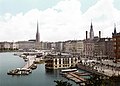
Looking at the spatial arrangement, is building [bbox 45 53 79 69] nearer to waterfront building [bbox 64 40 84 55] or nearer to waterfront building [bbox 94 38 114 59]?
waterfront building [bbox 94 38 114 59]

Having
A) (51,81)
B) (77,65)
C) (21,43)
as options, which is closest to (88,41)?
(77,65)

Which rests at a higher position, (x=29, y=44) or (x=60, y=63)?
(x=29, y=44)

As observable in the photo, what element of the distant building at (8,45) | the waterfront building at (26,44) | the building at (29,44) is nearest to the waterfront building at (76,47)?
the building at (29,44)

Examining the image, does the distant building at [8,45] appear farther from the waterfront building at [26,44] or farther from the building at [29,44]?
the building at [29,44]

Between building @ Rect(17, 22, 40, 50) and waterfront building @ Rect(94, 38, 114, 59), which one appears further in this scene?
building @ Rect(17, 22, 40, 50)

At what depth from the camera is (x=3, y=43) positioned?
149 metres

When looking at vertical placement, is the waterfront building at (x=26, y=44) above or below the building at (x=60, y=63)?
above

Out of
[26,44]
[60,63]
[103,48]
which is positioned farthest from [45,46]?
[60,63]

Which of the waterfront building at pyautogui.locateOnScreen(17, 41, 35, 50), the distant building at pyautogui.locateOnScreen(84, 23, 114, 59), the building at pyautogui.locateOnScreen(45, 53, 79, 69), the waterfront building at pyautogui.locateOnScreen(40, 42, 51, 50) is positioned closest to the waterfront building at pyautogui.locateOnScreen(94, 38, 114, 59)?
the distant building at pyautogui.locateOnScreen(84, 23, 114, 59)

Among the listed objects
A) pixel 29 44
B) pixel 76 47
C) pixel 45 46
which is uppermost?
pixel 29 44

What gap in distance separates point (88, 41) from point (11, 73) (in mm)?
38707

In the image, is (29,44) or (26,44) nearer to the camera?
(29,44)

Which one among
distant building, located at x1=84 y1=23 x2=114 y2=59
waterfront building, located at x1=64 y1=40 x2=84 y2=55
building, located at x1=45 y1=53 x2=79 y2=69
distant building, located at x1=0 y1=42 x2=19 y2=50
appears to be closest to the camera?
building, located at x1=45 y1=53 x2=79 y2=69

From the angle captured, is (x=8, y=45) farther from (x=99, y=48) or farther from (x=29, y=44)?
(x=99, y=48)
